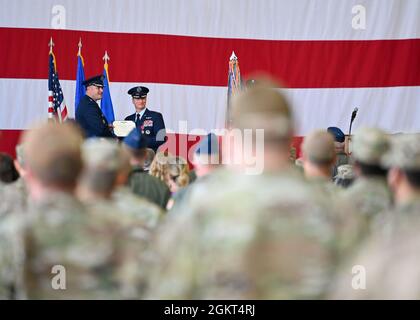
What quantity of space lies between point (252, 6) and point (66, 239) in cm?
742

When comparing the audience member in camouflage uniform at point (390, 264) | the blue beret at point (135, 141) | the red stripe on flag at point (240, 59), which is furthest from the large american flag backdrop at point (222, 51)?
the audience member in camouflage uniform at point (390, 264)

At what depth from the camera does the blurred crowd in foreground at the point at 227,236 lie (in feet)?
6.22

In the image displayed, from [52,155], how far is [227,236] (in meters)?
0.52

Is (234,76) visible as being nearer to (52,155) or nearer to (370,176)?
(370,176)

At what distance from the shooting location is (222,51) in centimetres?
925

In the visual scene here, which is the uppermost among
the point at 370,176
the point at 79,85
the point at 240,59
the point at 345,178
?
the point at 240,59

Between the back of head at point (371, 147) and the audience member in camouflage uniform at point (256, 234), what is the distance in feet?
4.36

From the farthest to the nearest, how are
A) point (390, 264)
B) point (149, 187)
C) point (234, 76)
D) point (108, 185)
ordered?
point (234, 76) → point (149, 187) → point (108, 185) → point (390, 264)

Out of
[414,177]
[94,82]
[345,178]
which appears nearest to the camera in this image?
[414,177]

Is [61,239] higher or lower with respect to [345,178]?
higher

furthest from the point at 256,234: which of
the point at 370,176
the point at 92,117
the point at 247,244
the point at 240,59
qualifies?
the point at 240,59

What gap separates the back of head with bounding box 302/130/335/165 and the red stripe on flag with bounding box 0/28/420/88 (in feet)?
19.1
